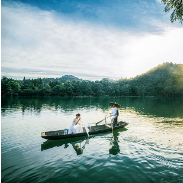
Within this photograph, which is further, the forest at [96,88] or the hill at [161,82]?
the hill at [161,82]

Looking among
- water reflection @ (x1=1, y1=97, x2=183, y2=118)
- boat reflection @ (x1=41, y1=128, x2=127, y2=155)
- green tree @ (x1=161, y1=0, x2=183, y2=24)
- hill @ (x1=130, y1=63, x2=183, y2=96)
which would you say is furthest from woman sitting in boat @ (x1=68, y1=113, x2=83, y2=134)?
hill @ (x1=130, y1=63, x2=183, y2=96)

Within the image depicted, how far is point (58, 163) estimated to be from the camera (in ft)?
28.6

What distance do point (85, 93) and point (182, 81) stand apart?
3201 inches

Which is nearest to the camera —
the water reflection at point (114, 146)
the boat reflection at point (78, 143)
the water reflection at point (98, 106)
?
the water reflection at point (114, 146)

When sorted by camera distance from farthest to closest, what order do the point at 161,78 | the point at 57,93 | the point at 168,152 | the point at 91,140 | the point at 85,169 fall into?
the point at 161,78 → the point at 57,93 → the point at 91,140 → the point at 168,152 → the point at 85,169

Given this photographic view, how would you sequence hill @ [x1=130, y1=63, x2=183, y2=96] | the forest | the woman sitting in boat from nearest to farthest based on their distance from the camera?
1. the woman sitting in boat
2. the forest
3. hill @ [x1=130, y1=63, x2=183, y2=96]

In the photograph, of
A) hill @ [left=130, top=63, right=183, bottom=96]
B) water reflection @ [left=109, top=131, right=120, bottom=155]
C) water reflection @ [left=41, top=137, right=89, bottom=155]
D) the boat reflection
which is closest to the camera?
water reflection @ [left=109, top=131, right=120, bottom=155]

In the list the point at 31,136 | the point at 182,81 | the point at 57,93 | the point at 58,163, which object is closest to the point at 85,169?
the point at 58,163

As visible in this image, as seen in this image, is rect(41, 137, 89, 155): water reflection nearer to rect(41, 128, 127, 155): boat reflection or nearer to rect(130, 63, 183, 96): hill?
rect(41, 128, 127, 155): boat reflection

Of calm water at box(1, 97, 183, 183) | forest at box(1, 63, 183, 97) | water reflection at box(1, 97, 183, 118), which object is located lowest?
calm water at box(1, 97, 183, 183)

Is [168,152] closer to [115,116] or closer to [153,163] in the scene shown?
[153,163]

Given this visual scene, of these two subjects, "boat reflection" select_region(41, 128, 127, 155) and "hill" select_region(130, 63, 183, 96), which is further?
"hill" select_region(130, 63, 183, 96)

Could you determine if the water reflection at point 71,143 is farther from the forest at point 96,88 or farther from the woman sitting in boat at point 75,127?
the forest at point 96,88

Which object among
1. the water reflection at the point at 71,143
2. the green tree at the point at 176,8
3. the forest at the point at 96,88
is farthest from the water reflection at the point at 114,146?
the forest at the point at 96,88
